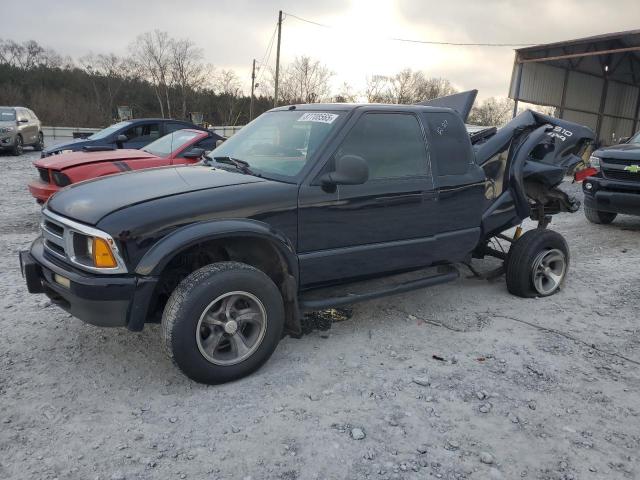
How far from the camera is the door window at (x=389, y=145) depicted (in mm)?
3764

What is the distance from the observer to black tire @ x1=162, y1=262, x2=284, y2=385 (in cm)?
297

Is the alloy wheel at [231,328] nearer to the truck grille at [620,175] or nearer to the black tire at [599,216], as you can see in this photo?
the truck grille at [620,175]

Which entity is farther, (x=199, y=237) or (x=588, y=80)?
(x=588, y=80)

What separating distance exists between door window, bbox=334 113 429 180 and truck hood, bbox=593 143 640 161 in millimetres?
5288

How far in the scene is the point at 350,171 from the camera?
332 cm

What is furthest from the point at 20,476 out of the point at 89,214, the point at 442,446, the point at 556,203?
the point at 556,203

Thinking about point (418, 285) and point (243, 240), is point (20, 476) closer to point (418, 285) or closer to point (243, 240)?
point (243, 240)

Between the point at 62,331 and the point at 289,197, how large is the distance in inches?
82.5

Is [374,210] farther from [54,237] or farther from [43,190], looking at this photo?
[43,190]

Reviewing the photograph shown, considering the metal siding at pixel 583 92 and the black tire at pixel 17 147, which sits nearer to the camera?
the black tire at pixel 17 147

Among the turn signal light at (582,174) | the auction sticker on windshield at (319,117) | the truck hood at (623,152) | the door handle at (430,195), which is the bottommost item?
the door handle at (430,195)

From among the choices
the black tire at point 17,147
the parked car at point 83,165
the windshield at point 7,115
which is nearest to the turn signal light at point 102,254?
the parked car at point 83,165

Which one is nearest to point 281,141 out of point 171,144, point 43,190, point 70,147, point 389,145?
point 389,145

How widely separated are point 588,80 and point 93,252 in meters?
29.6
